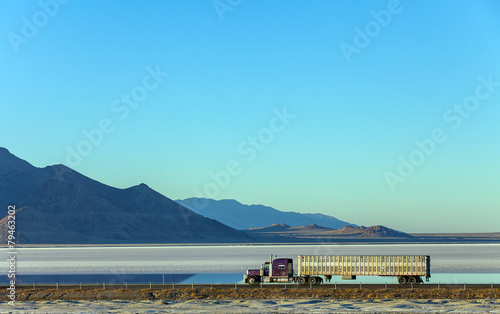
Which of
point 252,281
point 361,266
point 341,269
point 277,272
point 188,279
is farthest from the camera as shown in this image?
point 188,279

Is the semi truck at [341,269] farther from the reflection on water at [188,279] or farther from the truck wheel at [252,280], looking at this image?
the reflection on water at [188,279]

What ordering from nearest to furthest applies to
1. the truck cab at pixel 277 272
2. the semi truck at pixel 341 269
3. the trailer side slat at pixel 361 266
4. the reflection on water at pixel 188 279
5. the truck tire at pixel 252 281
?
1. the truck cab at pixel 277 272
2. the semi truck at pixel 341 269
3. the truck tire at pixel 252 281
4. the trailer side slat at pixel 361 266
5. the reflection on water at pixel 188 279

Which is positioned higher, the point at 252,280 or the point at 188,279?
the point at 252,280

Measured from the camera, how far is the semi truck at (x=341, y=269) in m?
72.8

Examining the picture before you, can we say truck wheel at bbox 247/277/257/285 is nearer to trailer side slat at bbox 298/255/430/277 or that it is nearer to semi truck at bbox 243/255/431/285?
semi truck at bbox 243/255/431/285

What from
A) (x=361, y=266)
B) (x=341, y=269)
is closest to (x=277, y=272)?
(x=341, y=269)

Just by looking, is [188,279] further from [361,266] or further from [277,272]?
[361,266]

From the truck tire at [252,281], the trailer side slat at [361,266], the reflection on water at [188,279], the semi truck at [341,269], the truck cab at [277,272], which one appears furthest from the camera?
the reflection on water at [188,279]

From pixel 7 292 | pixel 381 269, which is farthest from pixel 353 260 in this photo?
pixel 7 292

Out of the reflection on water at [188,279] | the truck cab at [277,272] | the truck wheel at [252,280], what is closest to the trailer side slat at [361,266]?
the truck cab at [277,272]

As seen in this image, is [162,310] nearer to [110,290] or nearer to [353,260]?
[110,290]

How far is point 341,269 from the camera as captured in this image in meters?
74.4

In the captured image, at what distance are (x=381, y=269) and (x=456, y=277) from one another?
2663 centimetres

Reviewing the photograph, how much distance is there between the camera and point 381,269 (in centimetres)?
7412
